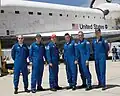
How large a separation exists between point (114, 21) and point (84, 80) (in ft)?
69.7

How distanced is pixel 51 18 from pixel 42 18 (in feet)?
3.40

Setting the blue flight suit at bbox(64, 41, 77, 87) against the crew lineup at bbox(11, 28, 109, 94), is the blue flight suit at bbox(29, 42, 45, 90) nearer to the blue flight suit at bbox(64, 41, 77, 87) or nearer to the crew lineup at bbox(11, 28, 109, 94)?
the crew lineup at bbox(11, 28, 109, 94)

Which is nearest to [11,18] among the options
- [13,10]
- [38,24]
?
[13,10]

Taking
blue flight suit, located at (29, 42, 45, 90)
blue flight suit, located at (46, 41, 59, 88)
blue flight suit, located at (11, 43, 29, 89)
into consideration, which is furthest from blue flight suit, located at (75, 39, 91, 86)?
blue flight suit, located at (11, 43, 29, 89)

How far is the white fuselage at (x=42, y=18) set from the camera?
19.3m

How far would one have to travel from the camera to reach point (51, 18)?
22516mm

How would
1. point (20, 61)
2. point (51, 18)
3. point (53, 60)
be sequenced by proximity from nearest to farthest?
point (20, 61), point (53, 60), point (51, 18)

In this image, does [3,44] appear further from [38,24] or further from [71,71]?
[71,71]

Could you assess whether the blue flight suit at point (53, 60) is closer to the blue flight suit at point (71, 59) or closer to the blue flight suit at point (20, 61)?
the blue flight suit at point (71, 59)

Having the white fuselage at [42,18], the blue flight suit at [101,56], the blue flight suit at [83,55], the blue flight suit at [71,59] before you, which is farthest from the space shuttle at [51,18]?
the blue flight suit at [101,56]

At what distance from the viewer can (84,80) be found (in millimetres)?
9930

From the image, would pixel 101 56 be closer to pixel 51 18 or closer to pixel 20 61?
pixel 20 61

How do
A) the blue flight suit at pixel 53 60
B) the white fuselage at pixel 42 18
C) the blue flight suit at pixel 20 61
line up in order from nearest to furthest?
the blue flight suit at pixel 20 61
the blue flight suit at pixel 53 60
the white fuselage at pixel 42 18

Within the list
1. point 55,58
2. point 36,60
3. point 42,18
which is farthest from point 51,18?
point 36,60
